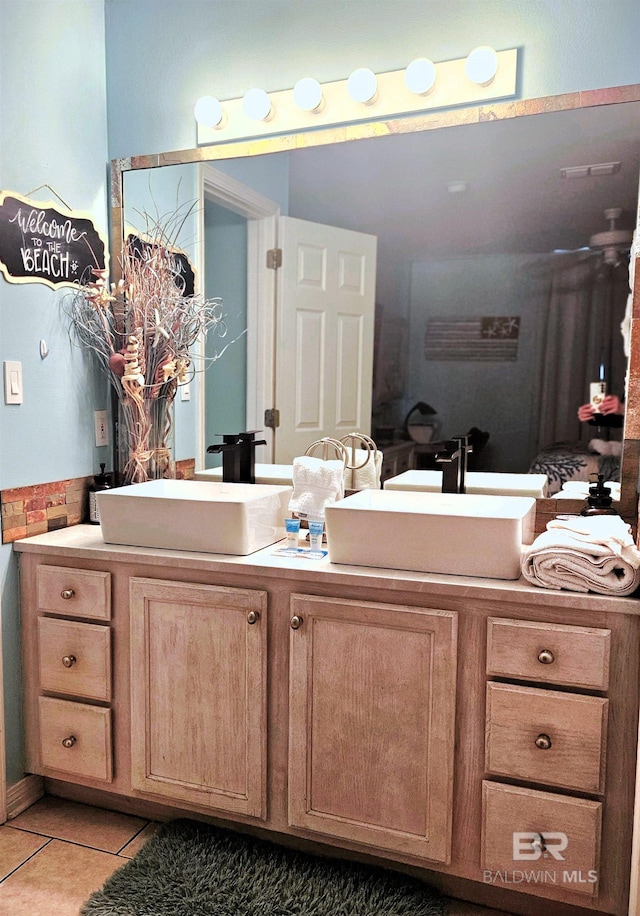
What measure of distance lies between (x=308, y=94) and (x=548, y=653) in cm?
173

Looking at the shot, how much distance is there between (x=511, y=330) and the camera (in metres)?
2.06

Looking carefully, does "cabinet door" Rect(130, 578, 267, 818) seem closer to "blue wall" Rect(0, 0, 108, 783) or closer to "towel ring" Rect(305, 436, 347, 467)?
"blue wall" Rect(0, 0, 108, 783)

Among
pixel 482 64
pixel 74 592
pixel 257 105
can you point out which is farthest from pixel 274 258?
pixel 74 592

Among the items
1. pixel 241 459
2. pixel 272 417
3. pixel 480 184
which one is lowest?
pixel 241 459

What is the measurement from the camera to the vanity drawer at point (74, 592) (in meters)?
2.10

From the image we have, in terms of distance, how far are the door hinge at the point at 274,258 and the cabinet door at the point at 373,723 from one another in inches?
43.0

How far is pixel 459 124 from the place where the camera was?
208cm

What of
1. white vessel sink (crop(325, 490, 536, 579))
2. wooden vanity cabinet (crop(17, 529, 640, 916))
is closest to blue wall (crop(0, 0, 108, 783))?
wooden vanity cabinet (crop(17, 529, 640, 916))

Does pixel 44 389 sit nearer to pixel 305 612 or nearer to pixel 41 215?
pixel 41 215

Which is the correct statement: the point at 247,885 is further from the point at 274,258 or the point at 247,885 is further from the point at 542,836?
the point at 274,258

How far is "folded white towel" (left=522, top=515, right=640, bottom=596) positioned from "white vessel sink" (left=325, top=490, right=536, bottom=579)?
7 centimetres

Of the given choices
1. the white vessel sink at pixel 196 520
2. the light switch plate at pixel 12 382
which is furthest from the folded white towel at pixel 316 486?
the light switch plate at pixel 12 382

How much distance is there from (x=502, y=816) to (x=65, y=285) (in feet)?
6.44

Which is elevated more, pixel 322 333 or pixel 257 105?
pixel 257 105
